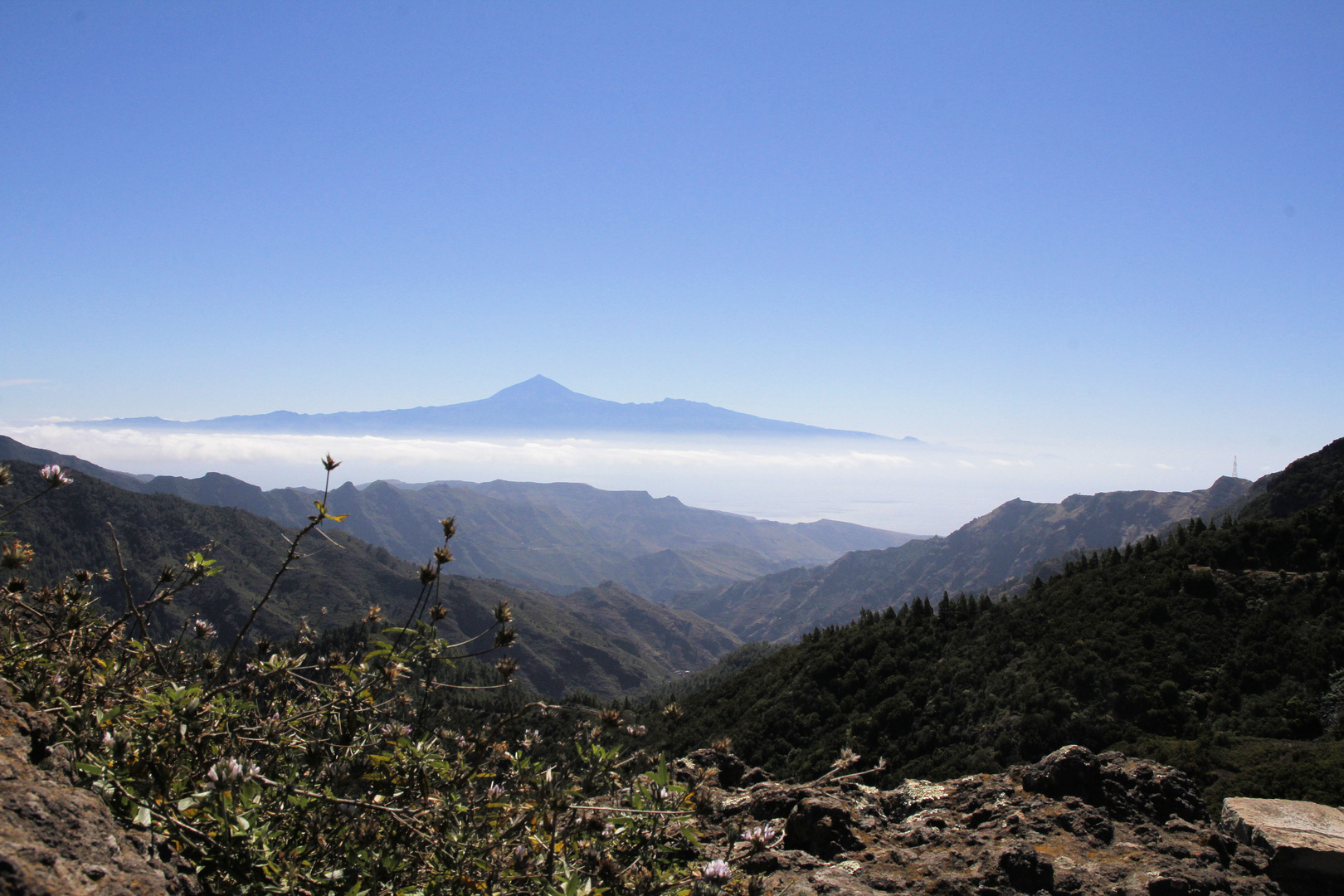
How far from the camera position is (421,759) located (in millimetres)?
2588

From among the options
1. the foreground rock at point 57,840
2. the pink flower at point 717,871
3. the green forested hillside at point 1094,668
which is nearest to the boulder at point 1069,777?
the pink flower at point 717,871

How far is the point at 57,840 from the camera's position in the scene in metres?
1.73

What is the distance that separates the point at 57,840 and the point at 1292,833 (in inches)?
248

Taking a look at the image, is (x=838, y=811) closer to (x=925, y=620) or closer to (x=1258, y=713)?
(x=1258, y=713)

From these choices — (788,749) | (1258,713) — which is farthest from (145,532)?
(1258,713)

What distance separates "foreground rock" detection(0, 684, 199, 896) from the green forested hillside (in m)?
28.5

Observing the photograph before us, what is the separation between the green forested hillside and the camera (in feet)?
91.4

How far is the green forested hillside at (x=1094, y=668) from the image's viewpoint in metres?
27.9

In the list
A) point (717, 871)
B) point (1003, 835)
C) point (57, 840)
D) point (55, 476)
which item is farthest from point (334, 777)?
point (1003, 835)

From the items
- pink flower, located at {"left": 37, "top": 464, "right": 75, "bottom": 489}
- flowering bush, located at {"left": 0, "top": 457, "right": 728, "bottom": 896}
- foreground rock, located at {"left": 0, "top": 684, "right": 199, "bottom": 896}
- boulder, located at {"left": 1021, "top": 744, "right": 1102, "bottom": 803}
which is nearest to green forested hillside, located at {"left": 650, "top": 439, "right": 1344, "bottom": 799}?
boulder, located at {"left": 1021, "top": 744, "right": 1102, "bottom": 803}

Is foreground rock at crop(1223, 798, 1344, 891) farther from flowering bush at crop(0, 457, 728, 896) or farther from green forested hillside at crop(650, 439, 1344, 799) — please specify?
green forested hillside at crop(650, 439, 1344, 799)

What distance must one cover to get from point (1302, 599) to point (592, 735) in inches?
1748

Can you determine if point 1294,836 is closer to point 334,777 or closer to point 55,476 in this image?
point 334,777

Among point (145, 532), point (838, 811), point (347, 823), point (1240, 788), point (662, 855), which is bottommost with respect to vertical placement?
point (145, 532)
